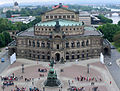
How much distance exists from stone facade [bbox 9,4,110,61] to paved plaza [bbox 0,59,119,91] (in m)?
5.19

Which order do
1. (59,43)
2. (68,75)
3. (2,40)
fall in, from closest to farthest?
(68,75), (59,43), (2,40)

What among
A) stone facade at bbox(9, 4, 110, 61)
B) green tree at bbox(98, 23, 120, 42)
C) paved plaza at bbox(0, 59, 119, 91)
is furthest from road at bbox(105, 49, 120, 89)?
green tree at bbox(98, 23, 120, 42)

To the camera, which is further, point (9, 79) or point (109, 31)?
point (109, 31)

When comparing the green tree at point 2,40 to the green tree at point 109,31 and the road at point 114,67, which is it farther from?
the green tree at point 109,31

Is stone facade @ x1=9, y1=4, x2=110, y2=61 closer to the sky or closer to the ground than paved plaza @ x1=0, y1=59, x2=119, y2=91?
closer to the sky

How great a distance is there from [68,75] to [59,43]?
2264cm

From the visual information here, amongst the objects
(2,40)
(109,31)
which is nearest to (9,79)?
(2,40)

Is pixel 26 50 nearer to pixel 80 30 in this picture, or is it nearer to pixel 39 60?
pixel 39 60

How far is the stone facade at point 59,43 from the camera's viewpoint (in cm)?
10788

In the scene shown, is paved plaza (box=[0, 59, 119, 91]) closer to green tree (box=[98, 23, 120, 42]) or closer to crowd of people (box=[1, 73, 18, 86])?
crowd of people (box=[1, 73, 18, 86])

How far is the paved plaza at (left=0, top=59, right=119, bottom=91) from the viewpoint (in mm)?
77700

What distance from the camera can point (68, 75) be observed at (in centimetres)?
8919

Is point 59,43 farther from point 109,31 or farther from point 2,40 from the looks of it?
point 109,31

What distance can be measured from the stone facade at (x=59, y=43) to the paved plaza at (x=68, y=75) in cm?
519
